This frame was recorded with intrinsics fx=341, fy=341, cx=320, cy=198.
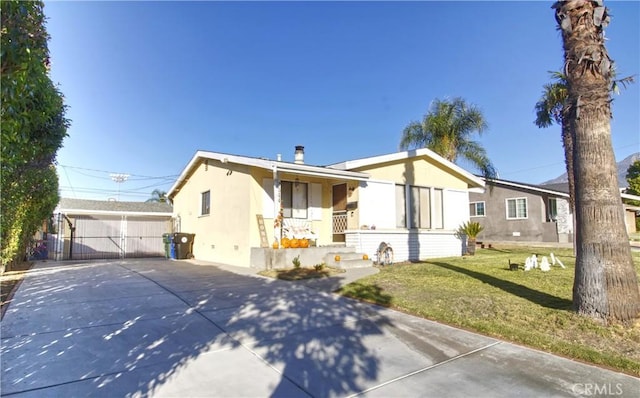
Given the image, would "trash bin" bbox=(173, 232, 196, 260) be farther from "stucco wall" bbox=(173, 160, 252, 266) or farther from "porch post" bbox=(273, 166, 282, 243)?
"porch post" bbox=(273, 166, 282, 243)

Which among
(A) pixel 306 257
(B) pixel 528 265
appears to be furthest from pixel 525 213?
(A) pixel 306 257

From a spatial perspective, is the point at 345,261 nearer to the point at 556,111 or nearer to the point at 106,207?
the point at 556,111

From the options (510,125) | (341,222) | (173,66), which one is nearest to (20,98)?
(341,222)

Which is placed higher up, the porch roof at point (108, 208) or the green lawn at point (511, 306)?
the porch roof at point (108, 208)

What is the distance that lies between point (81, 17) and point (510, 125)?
815 inches

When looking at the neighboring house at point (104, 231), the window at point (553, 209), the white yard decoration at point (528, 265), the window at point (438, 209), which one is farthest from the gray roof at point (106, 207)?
the window at point (553, 209)

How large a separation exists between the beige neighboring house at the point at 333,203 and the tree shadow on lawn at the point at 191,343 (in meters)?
4.85

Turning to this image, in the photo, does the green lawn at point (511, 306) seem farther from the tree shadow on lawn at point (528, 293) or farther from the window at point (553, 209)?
the window at point (553, 209)

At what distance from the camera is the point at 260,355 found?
3727 millimetres

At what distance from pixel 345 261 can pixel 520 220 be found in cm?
1636

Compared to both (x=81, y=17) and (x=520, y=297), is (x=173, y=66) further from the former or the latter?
(x=520, y=297)

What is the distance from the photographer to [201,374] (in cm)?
324

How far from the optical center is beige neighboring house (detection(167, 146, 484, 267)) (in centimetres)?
1152

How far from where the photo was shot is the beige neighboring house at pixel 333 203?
1152 cm
